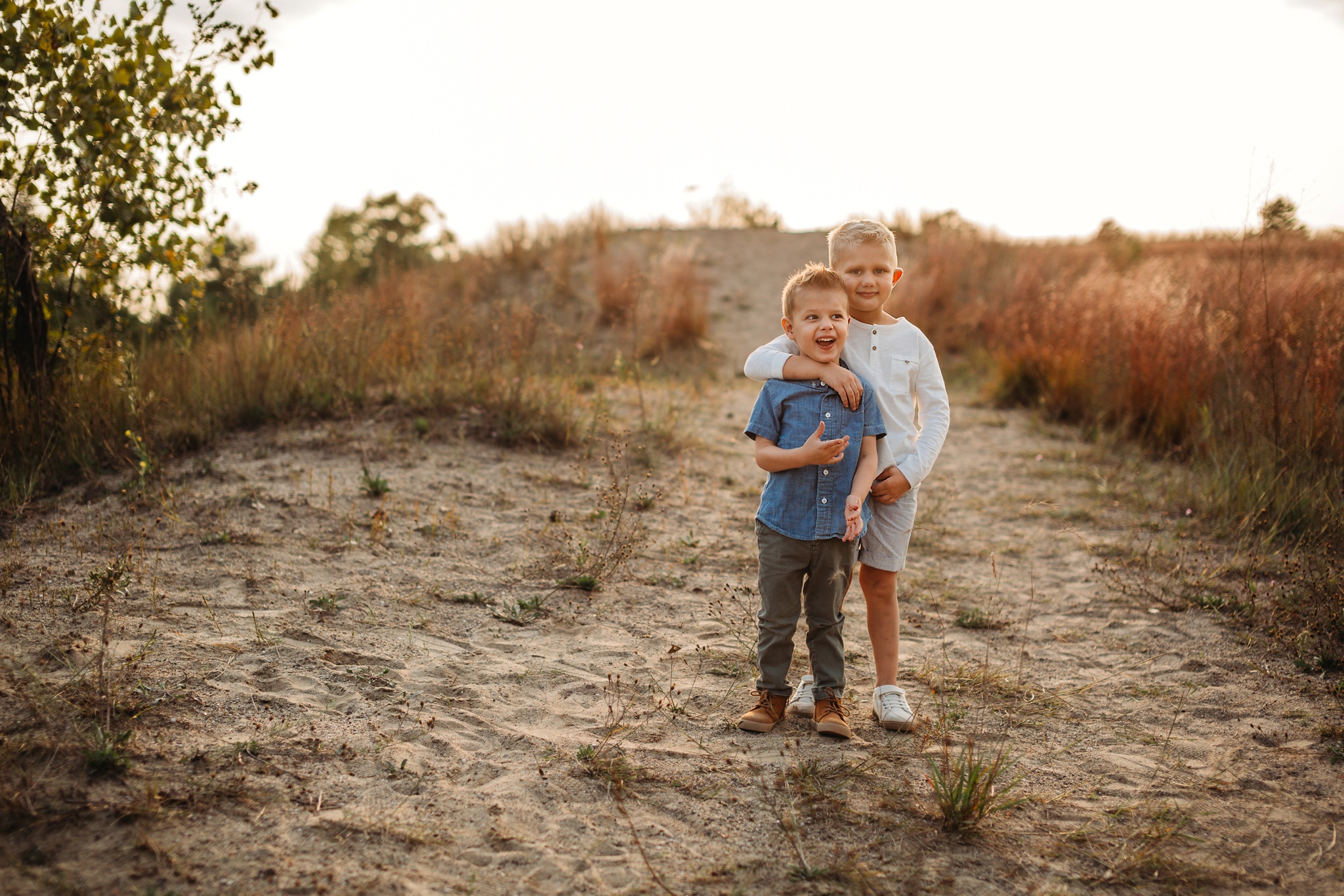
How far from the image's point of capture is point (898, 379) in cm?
295

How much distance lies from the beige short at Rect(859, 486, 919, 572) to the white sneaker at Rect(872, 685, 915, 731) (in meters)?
0.50

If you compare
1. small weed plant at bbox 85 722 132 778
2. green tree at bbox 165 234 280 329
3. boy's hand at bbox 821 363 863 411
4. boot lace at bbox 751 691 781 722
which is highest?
green tree at bbox 165 234 280 329

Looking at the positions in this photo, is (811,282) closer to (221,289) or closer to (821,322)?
(821,322)

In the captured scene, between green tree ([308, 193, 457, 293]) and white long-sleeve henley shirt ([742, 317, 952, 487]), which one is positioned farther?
green tree ([308, 193, 457, 293])

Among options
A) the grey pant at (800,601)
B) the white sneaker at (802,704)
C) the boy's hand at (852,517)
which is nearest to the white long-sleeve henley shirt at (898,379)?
the boy's hand at (852,517)

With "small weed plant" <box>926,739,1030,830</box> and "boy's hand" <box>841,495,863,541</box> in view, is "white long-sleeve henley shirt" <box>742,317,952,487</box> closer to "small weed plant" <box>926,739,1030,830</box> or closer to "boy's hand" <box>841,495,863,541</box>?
"boy's hand" <box>841,495,863,541</box>

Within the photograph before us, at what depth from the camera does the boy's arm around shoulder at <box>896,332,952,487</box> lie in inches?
115

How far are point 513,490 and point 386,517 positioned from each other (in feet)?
3.20

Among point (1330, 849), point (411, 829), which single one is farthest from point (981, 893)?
point (411, 829)

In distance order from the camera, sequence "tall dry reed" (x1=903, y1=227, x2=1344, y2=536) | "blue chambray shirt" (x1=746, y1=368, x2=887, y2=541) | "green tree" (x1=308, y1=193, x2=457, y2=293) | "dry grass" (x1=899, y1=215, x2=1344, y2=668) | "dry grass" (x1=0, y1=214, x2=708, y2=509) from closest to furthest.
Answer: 1. "blue chambray shirt" (x1=746, y1=368, x2=887, y2=541)
2. "dry grass" (x1=899, y1=215, x2=1344, y2=668)
3. "dry grass" (x1=0, y1=214, x2=708, y2=509)
4. "tall dry reed" (x1=903, y1=227, x2=1344, y2=536)
5. "green tree" (x1=308, y1=193, x2=457, y2=293)

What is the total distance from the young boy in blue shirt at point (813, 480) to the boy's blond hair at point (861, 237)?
16 centimetres

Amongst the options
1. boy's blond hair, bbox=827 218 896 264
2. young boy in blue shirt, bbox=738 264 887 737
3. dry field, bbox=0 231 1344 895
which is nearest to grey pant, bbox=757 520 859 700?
young boy in blue shirt, bbox=738 264 887 737

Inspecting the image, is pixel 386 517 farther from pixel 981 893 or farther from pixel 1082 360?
pixel 1082 360

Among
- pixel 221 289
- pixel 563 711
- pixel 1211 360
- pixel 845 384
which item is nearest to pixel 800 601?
pixel 845 384
